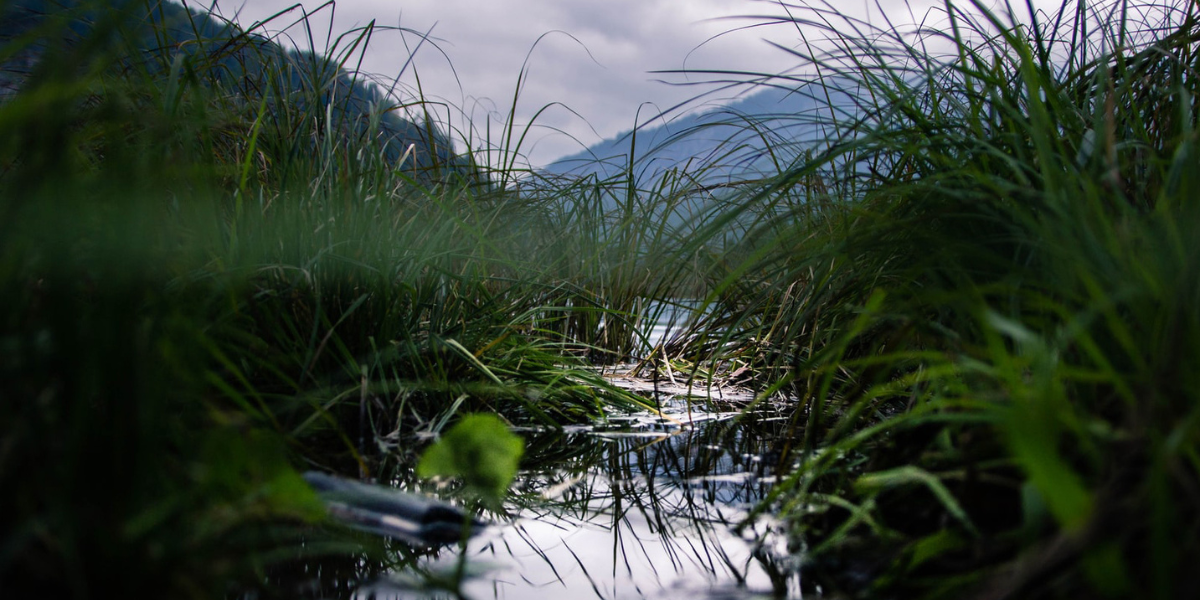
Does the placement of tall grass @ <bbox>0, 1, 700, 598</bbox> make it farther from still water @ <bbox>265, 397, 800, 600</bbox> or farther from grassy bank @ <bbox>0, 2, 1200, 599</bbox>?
still water @ <bbox>265, 397, 800, 600</bbox>

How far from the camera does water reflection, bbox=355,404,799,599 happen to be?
739mm

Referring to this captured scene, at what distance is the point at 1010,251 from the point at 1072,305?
0.23 m

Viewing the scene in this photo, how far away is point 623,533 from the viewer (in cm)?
90

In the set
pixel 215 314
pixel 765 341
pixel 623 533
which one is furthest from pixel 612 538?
pixel 765 341

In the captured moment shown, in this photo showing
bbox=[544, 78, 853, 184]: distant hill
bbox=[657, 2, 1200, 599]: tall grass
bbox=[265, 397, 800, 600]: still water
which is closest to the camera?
bbox=[657, 2, 1200, 599]: tall grass

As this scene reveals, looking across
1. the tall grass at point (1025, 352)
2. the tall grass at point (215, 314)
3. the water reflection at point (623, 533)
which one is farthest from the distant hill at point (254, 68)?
the tall grass at point (1025, 352)

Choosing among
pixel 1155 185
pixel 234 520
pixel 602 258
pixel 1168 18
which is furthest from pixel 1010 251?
pixel 602 258

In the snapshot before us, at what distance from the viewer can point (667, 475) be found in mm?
1134

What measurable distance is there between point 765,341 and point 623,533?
1.03 meters

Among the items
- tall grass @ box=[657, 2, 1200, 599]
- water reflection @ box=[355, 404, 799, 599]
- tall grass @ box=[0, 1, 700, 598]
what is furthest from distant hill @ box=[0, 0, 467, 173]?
tall grass @ box=[657, 2, 1200, 599]

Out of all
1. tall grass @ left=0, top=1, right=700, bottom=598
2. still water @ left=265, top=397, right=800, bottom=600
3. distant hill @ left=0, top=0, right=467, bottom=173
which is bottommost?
still water @ left=265, top=397, right=800, bottom=600

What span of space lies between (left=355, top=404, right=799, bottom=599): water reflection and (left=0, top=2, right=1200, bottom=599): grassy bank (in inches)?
2.8

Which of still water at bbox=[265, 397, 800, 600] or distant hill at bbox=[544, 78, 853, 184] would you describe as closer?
still water at bbox=[265, 397, 800, 600]

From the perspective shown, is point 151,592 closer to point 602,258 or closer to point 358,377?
point 358,377
